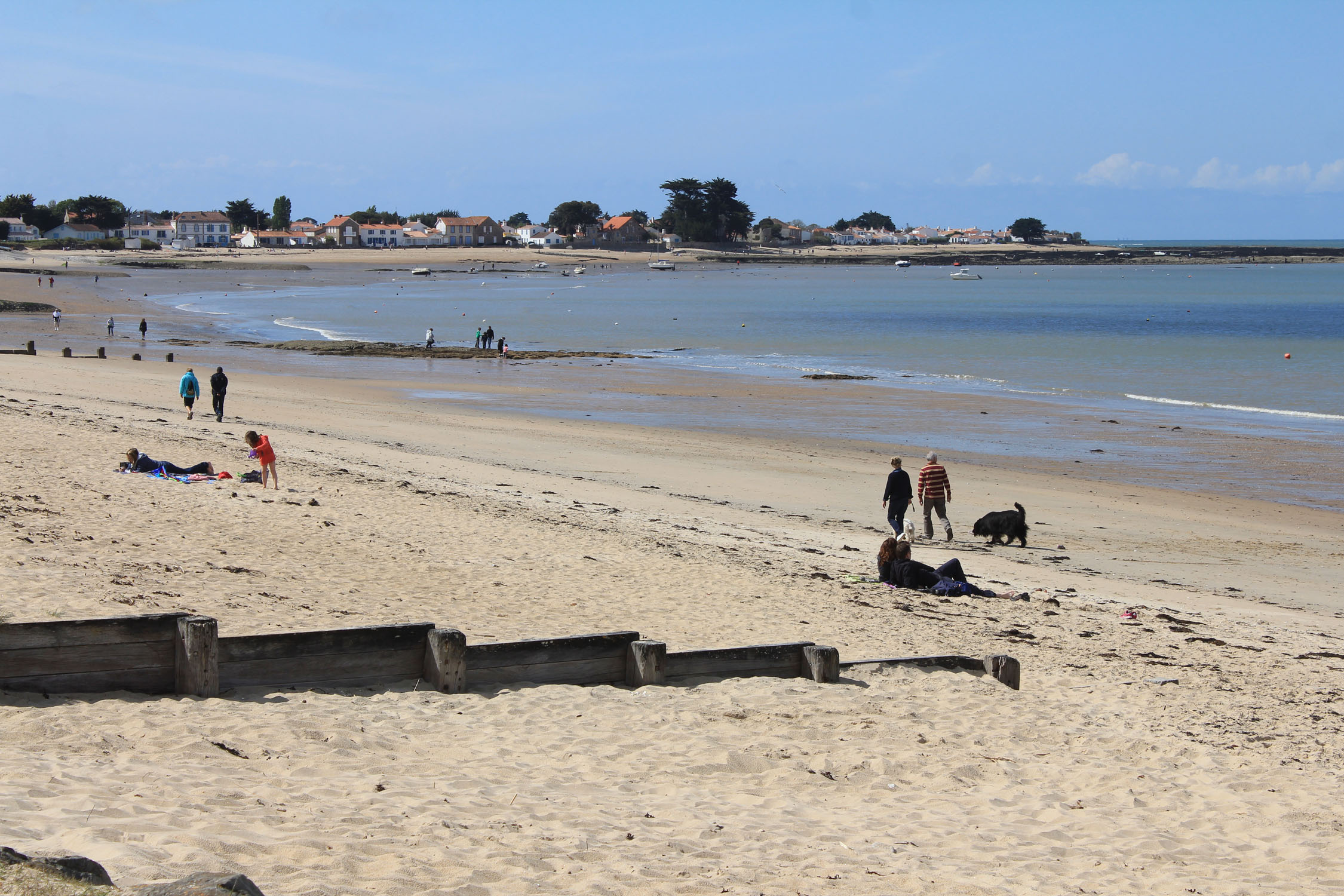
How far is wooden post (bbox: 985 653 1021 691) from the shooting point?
9383 mm

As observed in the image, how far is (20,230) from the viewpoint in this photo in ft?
520

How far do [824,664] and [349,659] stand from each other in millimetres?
3525

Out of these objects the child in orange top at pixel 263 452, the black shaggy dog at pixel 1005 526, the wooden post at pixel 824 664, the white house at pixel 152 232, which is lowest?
the black shaggy dog at pixel 1005 526

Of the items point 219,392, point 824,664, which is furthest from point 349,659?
point 219,392

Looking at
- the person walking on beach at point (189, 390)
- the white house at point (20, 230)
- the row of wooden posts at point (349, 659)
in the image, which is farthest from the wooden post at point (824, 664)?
the white house at point (20, 230)

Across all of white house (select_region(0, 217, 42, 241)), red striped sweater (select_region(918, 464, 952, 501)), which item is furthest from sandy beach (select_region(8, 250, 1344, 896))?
white house (select_region(0, 217, 42, 241))

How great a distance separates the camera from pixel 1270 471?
79.6ft

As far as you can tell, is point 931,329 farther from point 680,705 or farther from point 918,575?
point 680,705

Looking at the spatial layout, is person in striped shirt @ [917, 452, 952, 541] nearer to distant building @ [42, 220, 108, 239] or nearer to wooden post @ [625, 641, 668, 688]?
wooden post @ [625, 641, 668, 688]

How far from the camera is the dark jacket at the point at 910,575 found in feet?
42.2

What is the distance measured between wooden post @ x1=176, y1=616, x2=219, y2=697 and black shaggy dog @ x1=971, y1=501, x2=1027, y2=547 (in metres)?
11.7

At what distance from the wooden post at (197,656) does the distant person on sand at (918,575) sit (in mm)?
7808

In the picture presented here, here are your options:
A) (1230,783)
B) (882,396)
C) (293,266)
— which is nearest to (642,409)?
(882,396)

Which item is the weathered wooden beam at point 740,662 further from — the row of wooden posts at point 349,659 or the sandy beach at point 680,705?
the sandy beach at point 680,705
